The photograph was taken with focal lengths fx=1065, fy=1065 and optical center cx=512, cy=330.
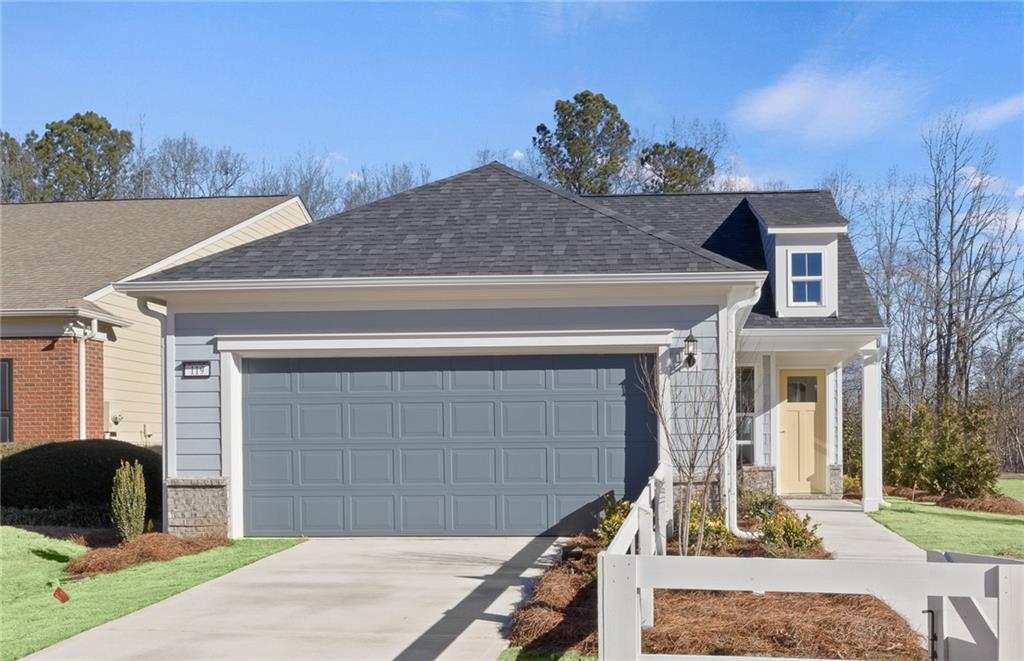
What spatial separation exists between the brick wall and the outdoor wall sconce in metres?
10.1

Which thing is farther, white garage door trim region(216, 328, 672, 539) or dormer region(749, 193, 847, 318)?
dormer region(749, 193, 847, 318)

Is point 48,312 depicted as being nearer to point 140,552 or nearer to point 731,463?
point 140,552

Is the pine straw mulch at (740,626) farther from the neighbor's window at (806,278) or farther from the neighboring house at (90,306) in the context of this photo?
the neighboring house at (90,306)

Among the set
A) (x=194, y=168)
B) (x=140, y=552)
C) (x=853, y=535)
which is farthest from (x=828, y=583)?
(x=194, y=168)

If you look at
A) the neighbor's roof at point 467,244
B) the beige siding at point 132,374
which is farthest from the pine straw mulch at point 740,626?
the beige siding at point 132,374

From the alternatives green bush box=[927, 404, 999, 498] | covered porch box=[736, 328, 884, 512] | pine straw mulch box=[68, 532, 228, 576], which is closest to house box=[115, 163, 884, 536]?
pine straw mulch box=[68, 532, 228, 576]

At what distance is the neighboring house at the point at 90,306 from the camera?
1706cm

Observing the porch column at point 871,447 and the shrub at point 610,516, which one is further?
the porch column at point 871,447

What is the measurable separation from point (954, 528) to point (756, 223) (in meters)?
7.42

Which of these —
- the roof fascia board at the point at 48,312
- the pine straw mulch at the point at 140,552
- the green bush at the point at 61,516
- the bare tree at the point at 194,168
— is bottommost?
the green bush at the point at 61,516

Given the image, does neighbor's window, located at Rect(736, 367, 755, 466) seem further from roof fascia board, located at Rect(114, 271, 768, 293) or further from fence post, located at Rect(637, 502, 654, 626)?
fence post, located at Rect(637, 502, 654, 626)

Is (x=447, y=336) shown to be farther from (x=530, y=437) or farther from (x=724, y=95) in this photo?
(x=724, y=95)

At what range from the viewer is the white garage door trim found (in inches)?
496

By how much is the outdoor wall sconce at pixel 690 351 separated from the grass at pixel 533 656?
583cm
